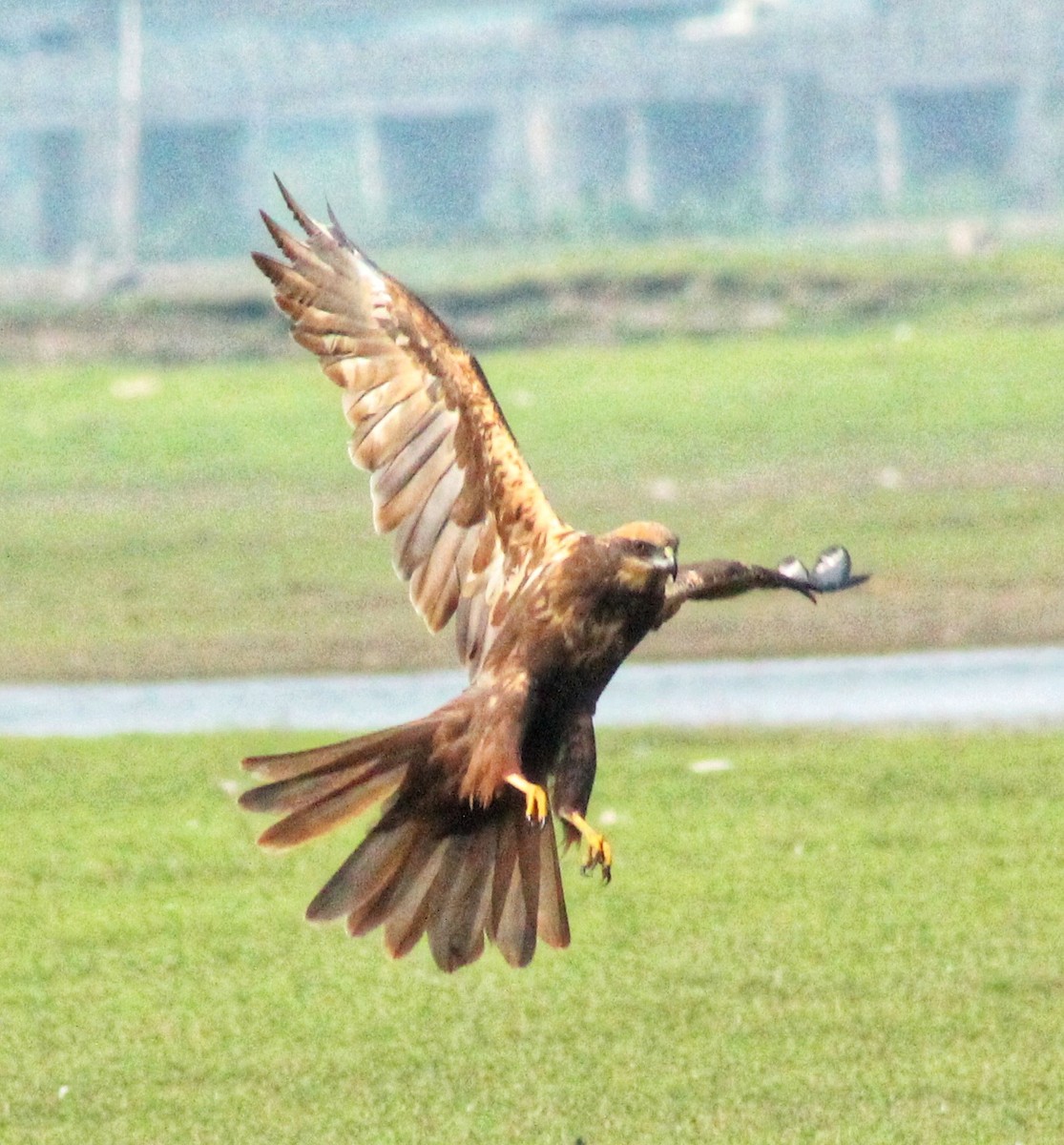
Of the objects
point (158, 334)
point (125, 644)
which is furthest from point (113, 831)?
point (158, 334)

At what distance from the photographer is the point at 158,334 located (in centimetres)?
2758

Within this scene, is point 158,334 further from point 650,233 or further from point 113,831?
point 113,831

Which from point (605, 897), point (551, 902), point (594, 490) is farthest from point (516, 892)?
point (594, 490)

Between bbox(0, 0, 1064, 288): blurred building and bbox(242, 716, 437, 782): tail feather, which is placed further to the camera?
bbox(0, 0, 1064, 288): blurred building

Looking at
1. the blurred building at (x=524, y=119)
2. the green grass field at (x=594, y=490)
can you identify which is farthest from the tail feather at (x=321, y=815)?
the blurred building at (x=524, y=119)

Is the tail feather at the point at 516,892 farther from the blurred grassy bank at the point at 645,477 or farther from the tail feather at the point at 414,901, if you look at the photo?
the blurred grassy bank at the point at 645,477

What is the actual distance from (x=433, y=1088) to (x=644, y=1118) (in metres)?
0.56

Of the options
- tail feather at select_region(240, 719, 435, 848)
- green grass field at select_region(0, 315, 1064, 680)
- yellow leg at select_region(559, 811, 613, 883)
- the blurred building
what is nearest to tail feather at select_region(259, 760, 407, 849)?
tail feather at select_region(240, 719, 435, 848)

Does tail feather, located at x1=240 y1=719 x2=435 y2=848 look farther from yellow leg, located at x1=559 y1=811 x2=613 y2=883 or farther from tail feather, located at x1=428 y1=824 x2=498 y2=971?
yellow leg, located at x1=559 y1=811 x2=613 y2=883

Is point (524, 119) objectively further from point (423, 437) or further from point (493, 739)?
point (493, 739)

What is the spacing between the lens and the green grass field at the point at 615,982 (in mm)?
6754

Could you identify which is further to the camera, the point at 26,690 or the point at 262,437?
the point at 262,437

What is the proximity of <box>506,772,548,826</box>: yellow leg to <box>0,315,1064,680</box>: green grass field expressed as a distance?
6849 millimetres

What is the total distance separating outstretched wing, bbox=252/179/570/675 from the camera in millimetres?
7008
